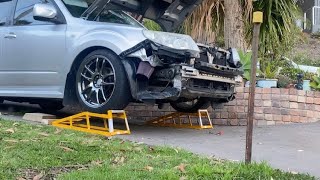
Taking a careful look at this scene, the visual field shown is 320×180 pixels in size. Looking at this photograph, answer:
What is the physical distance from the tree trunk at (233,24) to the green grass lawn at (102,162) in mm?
4239

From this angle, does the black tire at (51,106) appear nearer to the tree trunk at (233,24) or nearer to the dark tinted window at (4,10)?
the dark tinted window at (4,10)

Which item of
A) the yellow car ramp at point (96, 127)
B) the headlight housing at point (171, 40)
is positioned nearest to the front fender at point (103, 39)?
the headlight housing at point (171, 40)

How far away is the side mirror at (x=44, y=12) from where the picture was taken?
653 centimetres

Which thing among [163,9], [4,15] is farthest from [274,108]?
[4,15]

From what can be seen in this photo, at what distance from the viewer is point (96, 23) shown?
6484 mm

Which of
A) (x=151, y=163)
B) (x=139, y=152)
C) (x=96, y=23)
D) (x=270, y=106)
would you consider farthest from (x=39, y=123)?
(x=270, y=106)

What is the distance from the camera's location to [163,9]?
24.3 ft

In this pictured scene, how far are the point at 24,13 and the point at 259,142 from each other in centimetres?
396

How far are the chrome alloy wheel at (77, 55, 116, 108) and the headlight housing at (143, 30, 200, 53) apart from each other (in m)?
0.63

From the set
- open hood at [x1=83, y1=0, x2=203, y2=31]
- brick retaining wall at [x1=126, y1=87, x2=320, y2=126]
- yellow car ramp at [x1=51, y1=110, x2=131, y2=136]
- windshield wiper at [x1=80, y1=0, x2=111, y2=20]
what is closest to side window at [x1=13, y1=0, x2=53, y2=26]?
windshield wiper at [x1=80, y1=0, x2=111, y2=20]

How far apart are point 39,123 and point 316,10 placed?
51.7 ft

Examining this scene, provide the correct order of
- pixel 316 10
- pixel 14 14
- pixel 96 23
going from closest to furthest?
→ pixel 96 23 < pixel 14 14 < pixel 316 10

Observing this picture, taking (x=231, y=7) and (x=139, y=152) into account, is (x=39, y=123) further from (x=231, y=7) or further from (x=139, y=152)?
(x=231, y=7)

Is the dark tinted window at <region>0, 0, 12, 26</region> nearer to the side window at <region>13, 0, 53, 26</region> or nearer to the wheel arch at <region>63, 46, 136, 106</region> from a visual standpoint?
the side window at <region>13, 0, 53, 26</region>
